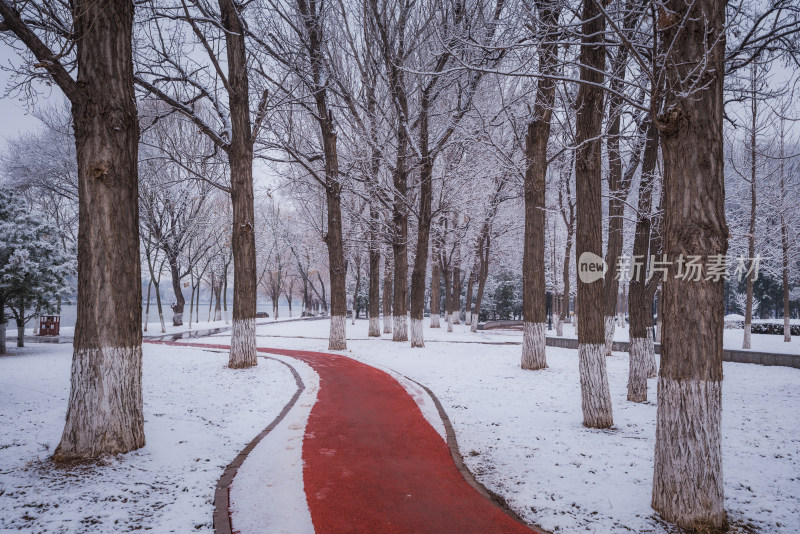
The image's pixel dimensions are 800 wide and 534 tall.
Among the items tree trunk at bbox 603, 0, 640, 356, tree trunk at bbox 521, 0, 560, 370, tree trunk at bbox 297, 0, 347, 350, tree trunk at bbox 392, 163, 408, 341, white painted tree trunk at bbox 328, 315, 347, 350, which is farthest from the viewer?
tree trunk at bbox 392, 163, 408, 341

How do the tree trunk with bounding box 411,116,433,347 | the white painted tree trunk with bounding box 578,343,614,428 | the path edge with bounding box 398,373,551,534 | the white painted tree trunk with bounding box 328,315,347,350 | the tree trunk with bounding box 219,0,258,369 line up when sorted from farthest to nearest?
the tree trunk with bounding box 411,116,433,347, the white painted tree trunk with bounding box 328,315,347,350, the tree trunk with bounding box 219,0,258,369, the white painted tree trunk with bounding box 578,343,614,428, the path edge with bounding box 398,373,551,534

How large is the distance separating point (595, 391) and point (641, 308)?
3.25 m

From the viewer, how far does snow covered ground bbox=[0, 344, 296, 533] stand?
3561 mm

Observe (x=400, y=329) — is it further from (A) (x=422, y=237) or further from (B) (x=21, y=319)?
(B) (x=21, y=319)

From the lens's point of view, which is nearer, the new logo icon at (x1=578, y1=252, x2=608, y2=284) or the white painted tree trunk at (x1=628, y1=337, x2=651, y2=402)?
the new logo icon at (x1=578, y1=252, x2=608, y2=284)

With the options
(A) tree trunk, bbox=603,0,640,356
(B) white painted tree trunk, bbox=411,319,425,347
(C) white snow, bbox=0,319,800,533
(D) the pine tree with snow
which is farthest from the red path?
(D) the pine tree with snow

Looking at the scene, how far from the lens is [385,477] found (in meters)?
4.72

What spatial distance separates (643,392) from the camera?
816 cm

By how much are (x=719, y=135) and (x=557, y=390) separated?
6.45 metres

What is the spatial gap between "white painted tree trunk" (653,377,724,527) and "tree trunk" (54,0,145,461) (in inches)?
214

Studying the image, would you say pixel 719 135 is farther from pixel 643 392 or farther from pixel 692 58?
pixel 643 392

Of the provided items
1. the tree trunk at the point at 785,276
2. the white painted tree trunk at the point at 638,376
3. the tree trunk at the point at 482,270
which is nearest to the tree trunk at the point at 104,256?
the white painted tree trunk at the point at 638,376

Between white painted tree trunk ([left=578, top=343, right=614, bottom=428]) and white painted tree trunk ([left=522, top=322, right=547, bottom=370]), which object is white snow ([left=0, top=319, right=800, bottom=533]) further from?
white painted tree trunk ([left=522, top=322, right=547, bottom=370])

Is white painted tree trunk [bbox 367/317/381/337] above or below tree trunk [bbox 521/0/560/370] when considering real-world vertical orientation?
below
